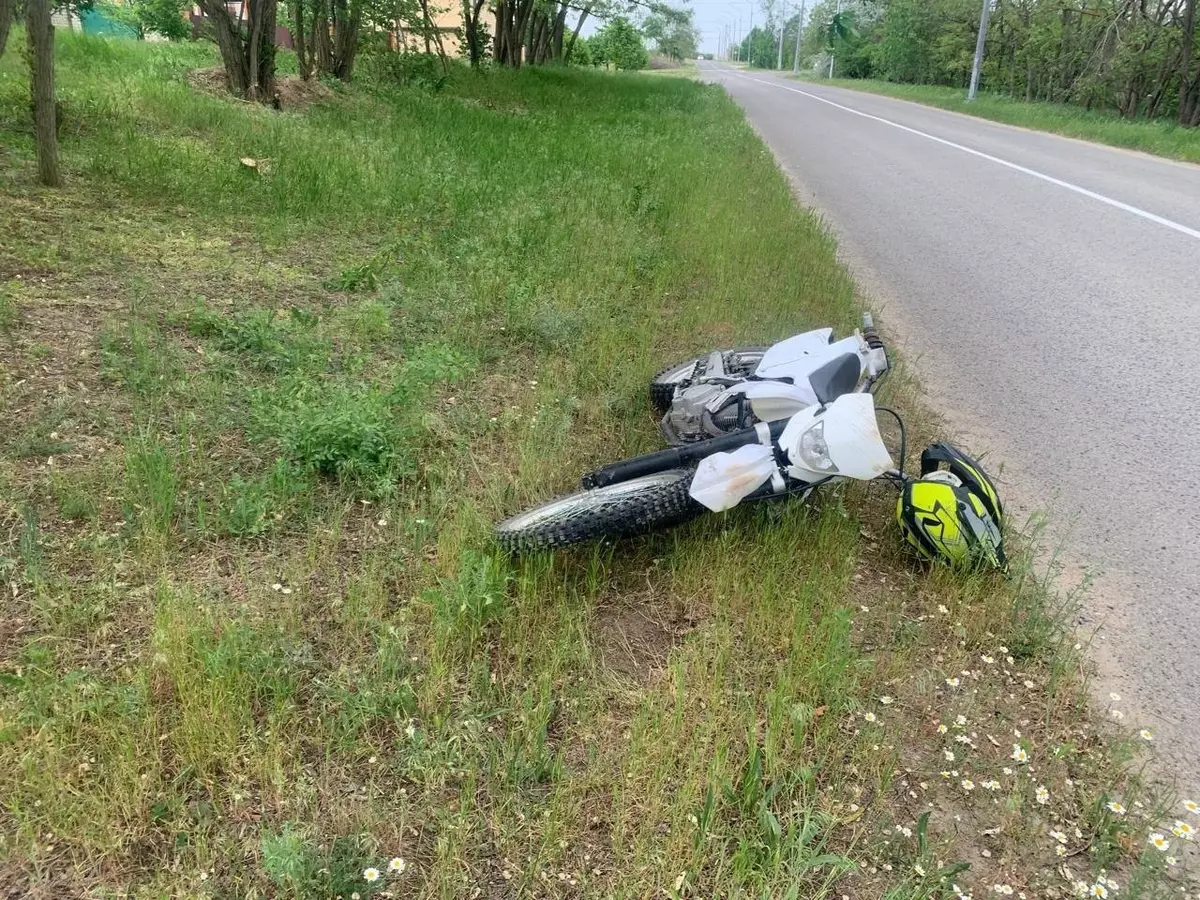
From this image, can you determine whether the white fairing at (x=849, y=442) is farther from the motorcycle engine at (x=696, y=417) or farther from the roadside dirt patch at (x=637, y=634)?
the roadside dirt patch at (x=637, y=634)

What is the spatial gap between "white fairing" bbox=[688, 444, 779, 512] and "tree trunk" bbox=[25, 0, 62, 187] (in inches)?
230

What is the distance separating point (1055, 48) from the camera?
29078 mm

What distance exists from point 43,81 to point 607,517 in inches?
227

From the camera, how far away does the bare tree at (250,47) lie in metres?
10.6

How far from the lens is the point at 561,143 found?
1120cm

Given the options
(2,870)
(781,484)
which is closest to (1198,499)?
(781,484)

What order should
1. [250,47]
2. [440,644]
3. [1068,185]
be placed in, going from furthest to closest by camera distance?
[1068,185]
[250,47]
[440,644]

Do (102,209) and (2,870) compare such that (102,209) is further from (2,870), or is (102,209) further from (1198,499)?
(1198,499)

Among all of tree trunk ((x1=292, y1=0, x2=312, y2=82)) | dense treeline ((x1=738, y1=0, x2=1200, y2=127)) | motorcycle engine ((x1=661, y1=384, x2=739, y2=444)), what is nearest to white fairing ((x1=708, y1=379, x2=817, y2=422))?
motorcycle engine ((x1=661, y1=384, x2=739, y2=444))

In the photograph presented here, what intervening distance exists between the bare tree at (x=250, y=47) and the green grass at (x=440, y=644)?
6.82m

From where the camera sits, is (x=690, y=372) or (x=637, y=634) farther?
(x=690, y=372)

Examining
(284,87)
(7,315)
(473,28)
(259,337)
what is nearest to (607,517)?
(259,337)

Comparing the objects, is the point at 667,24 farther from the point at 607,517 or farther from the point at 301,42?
the point at 607,517

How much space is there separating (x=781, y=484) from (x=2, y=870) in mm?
2410
